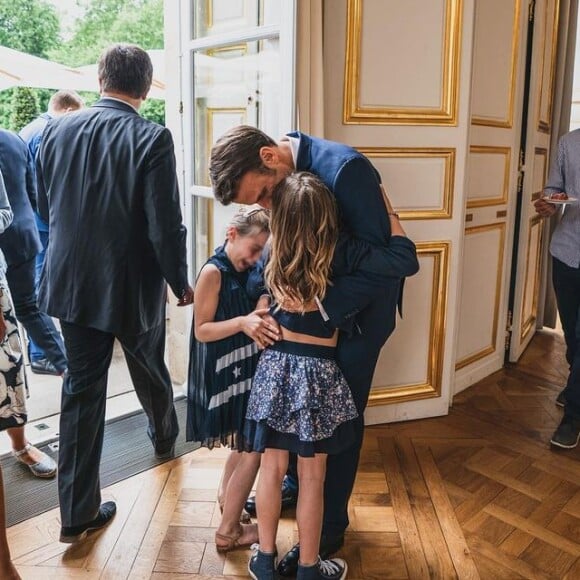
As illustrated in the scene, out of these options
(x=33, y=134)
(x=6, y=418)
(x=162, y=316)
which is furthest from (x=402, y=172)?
(x=33, y=134)

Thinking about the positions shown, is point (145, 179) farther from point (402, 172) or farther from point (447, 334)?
point (447, 334)

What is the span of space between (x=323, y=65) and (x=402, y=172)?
0.53 metres

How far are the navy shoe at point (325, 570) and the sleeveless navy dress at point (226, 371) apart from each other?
1.16 ft

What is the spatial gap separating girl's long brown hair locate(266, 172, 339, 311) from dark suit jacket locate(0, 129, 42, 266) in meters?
1.84

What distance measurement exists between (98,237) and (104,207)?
0.30 ft

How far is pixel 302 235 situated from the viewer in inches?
57.0

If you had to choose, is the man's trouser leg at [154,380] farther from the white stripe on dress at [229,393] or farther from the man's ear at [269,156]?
the man's ear at [269,156]

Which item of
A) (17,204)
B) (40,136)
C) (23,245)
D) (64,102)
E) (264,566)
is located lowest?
(264,566)

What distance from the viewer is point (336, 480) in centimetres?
184

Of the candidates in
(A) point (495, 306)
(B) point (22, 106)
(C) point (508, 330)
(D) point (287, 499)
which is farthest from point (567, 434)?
(B) point (22, 106)

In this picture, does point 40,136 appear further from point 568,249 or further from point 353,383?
point 568,249

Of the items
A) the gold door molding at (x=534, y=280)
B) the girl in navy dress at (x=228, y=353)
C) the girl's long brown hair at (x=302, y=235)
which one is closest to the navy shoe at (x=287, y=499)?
the girl in navy dress at (x=228, y=353)

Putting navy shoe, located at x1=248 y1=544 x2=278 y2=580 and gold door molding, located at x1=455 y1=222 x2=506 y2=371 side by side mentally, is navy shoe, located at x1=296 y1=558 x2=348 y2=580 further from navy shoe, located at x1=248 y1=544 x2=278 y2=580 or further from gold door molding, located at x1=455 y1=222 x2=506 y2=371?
gold door molding, located at x1=455 y1=222 x2=506 y2=371

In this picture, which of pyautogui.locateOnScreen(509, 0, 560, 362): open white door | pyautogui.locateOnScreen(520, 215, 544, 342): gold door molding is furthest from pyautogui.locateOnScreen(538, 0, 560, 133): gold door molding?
pyautogui.locateOnScreen(520, 215, 544, 342): gold door molding
